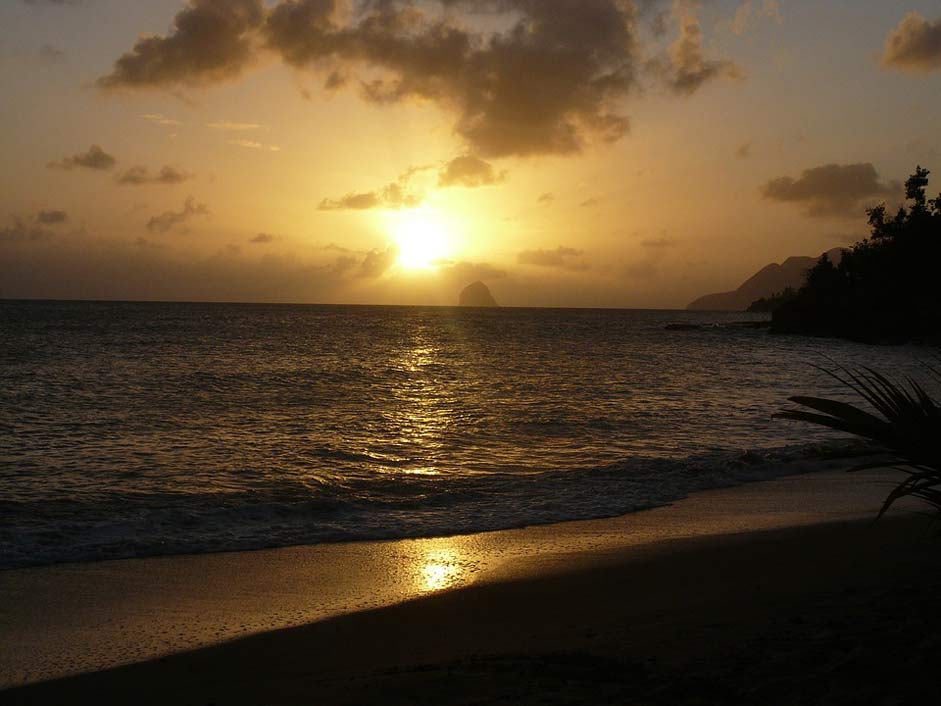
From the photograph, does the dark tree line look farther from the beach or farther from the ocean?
the beach

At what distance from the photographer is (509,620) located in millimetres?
6871

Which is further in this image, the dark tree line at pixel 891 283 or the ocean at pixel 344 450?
the dark tree line at pixel 891 283

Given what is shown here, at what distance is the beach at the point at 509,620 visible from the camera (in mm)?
4816

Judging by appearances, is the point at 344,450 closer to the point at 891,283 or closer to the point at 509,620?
the point at 509,620

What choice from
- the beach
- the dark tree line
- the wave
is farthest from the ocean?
the dark tree line

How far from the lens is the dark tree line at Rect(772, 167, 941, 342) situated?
75.8 metres

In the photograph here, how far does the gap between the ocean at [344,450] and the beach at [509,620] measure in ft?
4.57

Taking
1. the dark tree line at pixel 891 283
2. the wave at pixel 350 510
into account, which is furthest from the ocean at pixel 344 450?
the dark tree line at pixel 891 283

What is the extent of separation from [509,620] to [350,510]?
19.7ft

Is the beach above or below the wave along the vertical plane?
above

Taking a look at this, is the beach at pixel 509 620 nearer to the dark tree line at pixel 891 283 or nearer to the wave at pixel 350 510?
the wave at pixel 350 510

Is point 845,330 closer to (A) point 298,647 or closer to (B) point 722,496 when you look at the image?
(B) point 722,496

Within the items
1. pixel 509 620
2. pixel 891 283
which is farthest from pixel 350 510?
pixel 891 283

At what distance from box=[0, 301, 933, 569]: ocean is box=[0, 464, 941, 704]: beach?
1.39m
